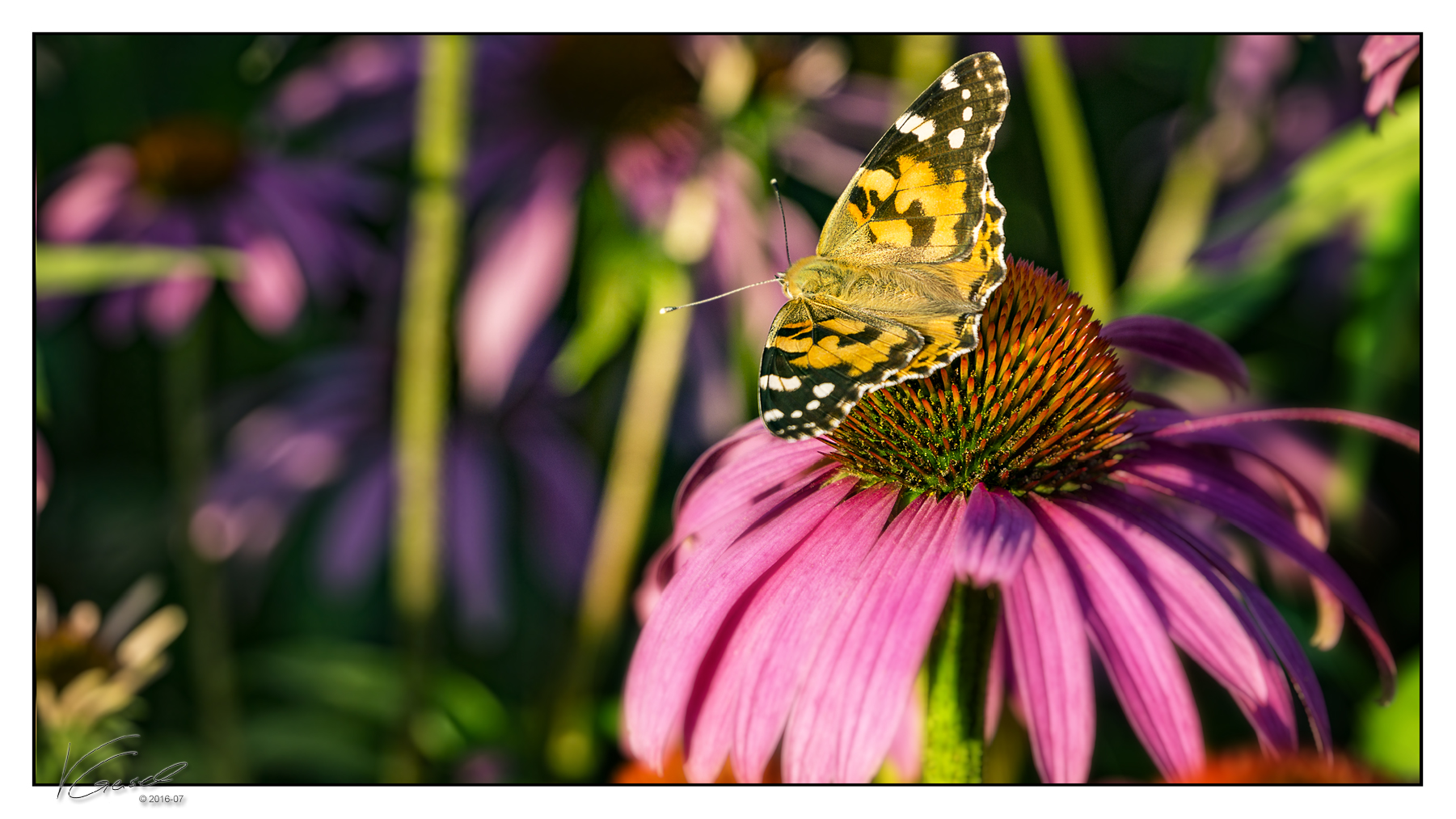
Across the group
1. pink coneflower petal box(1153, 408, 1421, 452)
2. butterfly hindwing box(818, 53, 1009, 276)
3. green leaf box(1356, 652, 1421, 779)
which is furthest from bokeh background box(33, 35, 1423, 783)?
butterfly hindwing box(818, 53, 1009, 276)

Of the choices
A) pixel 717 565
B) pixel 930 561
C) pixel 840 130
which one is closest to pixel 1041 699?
pixel 930 561

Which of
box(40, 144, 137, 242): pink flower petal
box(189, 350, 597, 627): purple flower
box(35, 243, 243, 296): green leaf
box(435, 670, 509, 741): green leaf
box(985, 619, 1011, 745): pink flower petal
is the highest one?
box(40, 144, 137, 242): pink flower petal

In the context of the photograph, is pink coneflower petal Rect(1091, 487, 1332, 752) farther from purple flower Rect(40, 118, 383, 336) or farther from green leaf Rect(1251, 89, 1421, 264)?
purple flower Rect(40, 118, 383, 336)

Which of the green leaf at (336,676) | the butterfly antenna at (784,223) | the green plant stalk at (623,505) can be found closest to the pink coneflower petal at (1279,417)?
the butterfly antenna at (784,223)

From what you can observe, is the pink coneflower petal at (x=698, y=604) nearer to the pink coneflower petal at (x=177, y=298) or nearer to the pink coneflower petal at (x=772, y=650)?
the pink coneflower petal at (x=772, y=650)

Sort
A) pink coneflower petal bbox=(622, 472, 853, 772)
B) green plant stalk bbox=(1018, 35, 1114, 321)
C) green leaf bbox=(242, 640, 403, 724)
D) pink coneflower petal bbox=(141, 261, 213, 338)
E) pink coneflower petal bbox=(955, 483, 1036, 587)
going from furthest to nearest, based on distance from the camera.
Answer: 1. pink coneflower petal bbox=(141, 261, 213, 338)
2. green leaf bbox=(242, 640, 403, 724)
3. green plant stalk bbox=(1018, 35, 1114, 321)
4. pink coneflower petal bbox=(622, 472, 853, 772)
5. pink coneflower petal bbox=(955, 483, 1036, 587)

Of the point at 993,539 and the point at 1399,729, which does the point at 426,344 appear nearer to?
the point at 993,539
